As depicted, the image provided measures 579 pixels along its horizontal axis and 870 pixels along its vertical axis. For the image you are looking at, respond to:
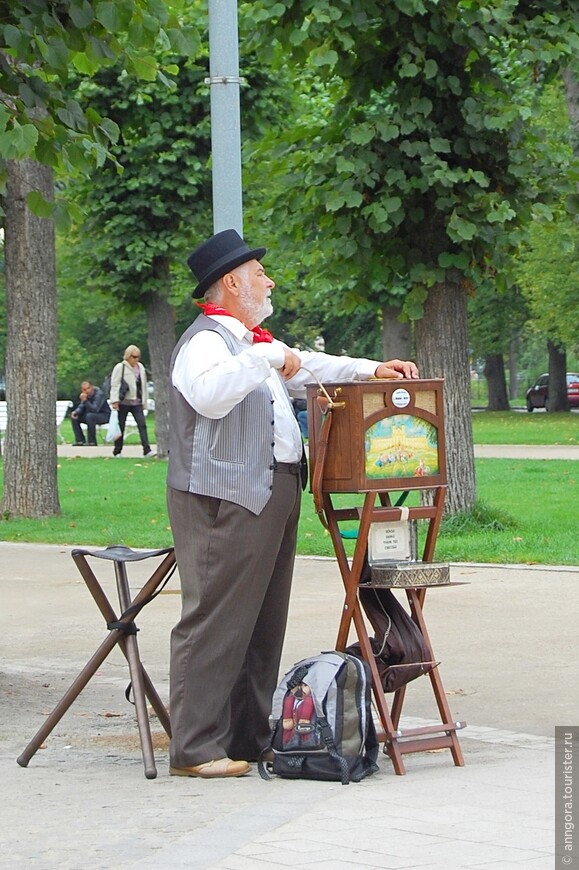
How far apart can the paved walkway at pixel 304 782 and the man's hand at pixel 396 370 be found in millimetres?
1451

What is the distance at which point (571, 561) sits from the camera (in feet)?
36.3

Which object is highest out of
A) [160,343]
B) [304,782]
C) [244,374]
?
[160,343]

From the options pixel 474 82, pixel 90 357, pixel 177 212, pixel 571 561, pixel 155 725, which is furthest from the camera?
pixel 90 357

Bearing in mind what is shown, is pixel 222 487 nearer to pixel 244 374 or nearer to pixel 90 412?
pixel 244 374

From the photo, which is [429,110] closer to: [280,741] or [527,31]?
[527,31]

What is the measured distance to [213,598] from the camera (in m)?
5.57

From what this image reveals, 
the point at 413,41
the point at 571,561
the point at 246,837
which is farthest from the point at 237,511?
the point at 413,41

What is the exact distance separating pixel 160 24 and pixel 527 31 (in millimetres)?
5053

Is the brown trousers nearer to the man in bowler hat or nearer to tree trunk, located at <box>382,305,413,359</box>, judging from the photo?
the man in bowler hat

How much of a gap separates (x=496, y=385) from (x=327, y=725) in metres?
49.3

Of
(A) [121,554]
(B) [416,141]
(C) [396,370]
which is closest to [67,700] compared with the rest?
(A) [121,554]

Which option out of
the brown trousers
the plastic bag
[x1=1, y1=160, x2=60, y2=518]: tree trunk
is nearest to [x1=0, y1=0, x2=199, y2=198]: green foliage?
the brown trousers

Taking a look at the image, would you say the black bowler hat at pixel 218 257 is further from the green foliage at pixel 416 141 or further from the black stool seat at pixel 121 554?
the green foliage at pixel 416 141

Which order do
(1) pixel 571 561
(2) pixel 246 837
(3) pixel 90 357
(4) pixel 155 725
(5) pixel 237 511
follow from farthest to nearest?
Answer: (3) pixel 90 357 → (1) pixel 571 561 → (4) pixel 155 725 → (5) pixel 237 511 → (2) pixel 246 837
